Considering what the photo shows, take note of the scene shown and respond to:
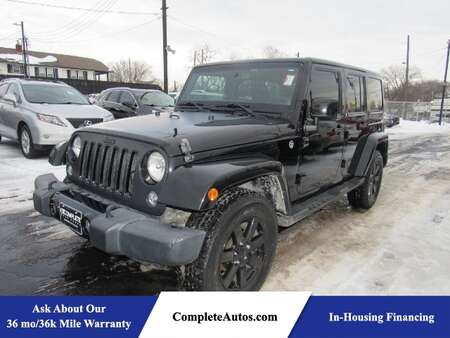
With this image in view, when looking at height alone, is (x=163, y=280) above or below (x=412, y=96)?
below

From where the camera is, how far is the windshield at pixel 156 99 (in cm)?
1107

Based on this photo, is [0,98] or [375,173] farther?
[0,98]

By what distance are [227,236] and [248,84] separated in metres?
1.82

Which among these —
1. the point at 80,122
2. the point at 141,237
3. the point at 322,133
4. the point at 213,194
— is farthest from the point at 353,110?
the point at 80,122

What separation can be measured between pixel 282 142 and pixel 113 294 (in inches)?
74.5

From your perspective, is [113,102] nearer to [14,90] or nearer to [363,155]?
[14,90]

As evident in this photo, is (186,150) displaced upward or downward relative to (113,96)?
downward

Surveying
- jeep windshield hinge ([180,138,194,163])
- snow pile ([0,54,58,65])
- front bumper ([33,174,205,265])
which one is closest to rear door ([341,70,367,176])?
jeep windshield hinge ([180,138,194,163])

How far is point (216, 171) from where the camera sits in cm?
249

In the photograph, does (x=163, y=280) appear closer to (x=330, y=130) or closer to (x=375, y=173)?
(x=330, y=130)

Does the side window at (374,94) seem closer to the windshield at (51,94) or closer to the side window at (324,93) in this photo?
the side window at (324,93)

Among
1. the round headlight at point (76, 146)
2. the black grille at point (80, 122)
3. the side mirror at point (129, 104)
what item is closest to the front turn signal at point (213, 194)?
the round headlight at point (76, 146)

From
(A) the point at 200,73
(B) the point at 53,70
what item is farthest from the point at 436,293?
(B) the point at 53,70

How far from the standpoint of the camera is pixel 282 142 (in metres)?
3.26
